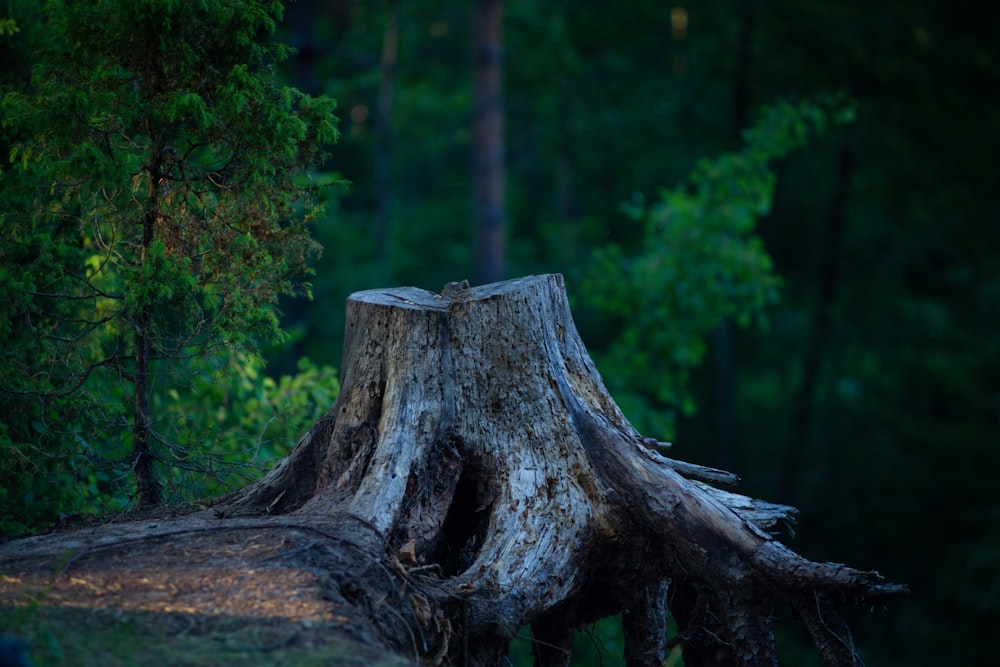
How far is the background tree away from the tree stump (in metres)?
0.76

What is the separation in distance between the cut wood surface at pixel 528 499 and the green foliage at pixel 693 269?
5.73 m

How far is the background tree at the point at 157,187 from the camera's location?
4.79 m

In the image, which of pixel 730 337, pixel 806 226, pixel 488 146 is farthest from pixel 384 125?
pixel 806 226

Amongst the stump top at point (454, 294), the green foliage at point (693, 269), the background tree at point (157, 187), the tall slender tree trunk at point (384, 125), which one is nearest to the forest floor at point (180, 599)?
the background tree at point (157, 187)

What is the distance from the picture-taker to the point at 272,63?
5121 mm

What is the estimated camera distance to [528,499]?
4.57 metres

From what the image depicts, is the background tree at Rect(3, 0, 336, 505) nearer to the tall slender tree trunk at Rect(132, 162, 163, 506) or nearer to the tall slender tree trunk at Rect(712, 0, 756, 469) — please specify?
the tall slender tree trunk at Rect(132, 162, 163, 506)

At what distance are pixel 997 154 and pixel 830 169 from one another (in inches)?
129

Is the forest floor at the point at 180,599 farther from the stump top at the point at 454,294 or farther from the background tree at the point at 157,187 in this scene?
the stump top at the point at 454,294

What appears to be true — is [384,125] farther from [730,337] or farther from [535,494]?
[535,494]

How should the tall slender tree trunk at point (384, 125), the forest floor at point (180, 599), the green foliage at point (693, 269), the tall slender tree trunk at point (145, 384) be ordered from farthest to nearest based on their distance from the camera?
the tall slender tree trunk at point (384, 125) < the green foliage at point (693, 269) < the tall slender tree trunk at point (145, 384) < the forest floor at point (180, 599)

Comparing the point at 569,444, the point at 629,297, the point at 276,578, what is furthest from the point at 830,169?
the point at 276,578

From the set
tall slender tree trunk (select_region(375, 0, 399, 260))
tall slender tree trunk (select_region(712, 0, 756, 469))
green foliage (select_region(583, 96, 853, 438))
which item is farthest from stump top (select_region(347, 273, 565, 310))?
tall slender tree trunk (select_region(375, 0, 399, 260))

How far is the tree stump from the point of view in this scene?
14.4 ft
